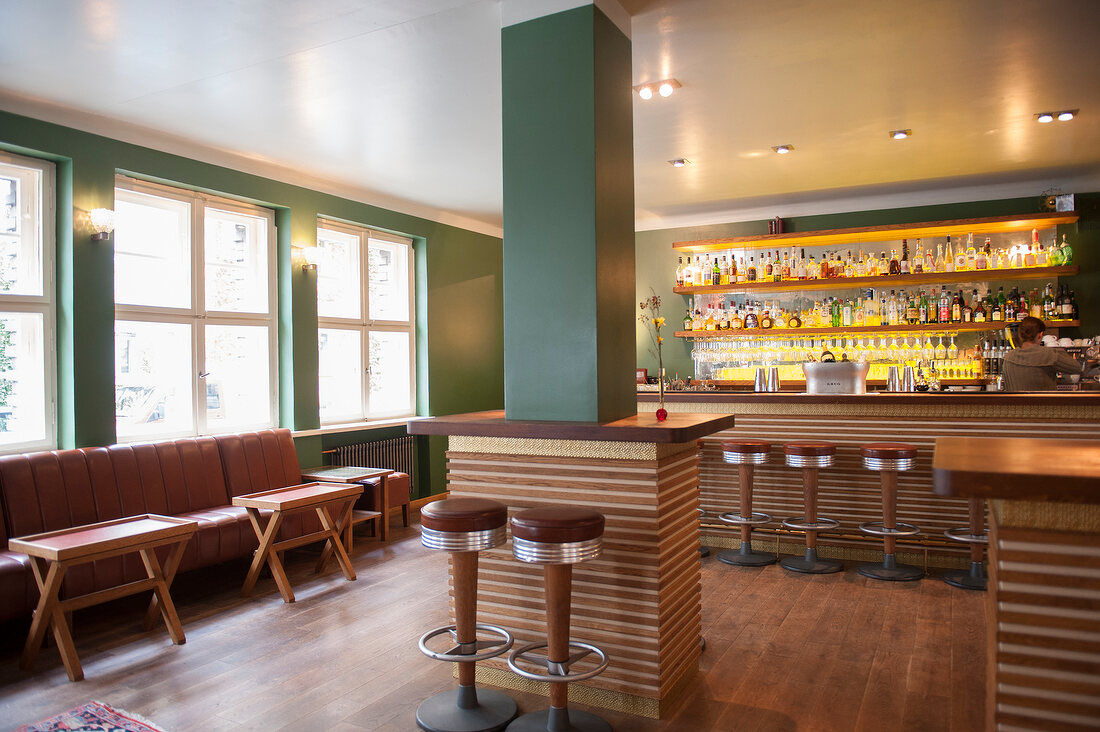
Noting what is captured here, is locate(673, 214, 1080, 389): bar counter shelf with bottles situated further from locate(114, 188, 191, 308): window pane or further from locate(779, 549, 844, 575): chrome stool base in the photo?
locate(114, 188, 191, 308): window pane

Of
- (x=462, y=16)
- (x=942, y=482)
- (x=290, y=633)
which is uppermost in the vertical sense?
(x=462, y=16)

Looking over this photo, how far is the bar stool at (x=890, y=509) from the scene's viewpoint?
4.95 meters

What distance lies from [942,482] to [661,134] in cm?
439

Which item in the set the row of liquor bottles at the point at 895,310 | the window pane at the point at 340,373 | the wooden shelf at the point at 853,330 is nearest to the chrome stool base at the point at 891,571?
the wooden shelf at the point at 853,330

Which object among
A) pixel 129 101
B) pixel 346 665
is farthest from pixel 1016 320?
pixel 129 101

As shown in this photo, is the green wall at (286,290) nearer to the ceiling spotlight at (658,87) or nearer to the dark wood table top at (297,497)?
the dark wood table top at (297,497)

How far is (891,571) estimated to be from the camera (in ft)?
16.8

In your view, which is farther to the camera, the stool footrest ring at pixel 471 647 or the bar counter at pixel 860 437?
the bar counter at pixel 860 437

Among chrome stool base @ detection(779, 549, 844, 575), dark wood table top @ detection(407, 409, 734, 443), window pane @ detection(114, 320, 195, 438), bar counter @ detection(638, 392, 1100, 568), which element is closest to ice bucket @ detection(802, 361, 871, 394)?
bar counter @ detection(638, 392, 1100, 568)

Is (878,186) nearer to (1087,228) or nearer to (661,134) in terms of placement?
(1087,228)

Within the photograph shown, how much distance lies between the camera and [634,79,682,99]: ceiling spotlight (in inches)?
182

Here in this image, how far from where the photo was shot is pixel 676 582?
3305mm

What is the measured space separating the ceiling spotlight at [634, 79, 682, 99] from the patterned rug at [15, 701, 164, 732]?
14.3 feet

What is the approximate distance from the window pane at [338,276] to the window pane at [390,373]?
1.48 feet
